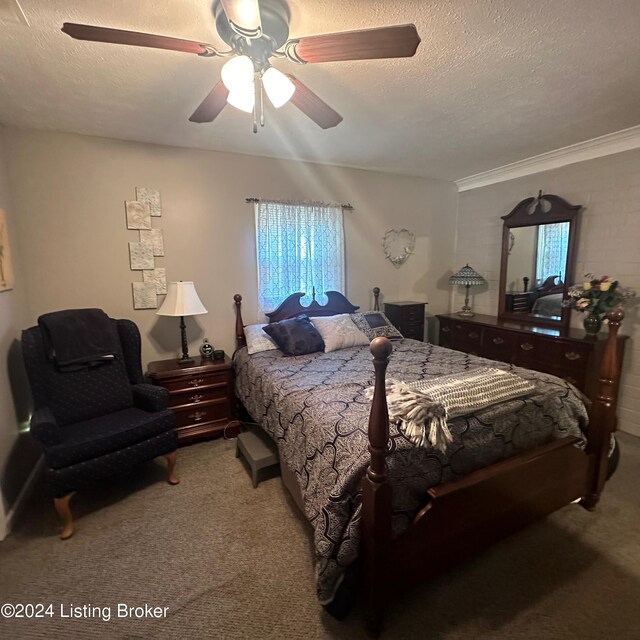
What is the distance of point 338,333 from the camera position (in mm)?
3109

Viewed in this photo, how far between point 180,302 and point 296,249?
1275 millimetres

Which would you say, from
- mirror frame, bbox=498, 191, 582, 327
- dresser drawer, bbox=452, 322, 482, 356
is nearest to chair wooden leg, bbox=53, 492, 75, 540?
dresser drawer, bbox=452, 322, 482, 356

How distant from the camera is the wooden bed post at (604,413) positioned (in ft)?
6.27

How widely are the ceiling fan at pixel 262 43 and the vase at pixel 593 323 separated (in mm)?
2757

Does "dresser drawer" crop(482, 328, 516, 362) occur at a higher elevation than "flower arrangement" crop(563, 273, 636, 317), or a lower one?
lower

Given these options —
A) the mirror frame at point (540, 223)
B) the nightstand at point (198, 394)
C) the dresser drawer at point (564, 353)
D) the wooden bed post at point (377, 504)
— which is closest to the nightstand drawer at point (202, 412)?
the nightstand at point (198, 394)

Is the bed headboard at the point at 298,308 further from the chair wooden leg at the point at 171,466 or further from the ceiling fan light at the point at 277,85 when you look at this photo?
the ceiling fan light at the point at 277,85

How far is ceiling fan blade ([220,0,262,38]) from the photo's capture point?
113 cm

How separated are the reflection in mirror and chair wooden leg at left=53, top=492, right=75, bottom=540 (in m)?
4.15

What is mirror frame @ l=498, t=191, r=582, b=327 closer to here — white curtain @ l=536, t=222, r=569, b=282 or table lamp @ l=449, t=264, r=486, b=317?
white curtain @ l=536, t=222, r=569, b=282

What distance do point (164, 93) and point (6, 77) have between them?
78 cm

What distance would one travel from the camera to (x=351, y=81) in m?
1.93

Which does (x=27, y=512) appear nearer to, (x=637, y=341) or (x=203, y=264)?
(x=203, y=264)

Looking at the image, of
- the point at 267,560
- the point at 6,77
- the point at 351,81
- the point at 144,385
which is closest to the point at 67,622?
the point at 267,560
